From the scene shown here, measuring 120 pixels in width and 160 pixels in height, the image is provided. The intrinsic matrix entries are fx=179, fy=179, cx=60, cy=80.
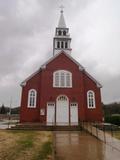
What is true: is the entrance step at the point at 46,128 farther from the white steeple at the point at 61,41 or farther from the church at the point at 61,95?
the white steeple at the point at 61,41

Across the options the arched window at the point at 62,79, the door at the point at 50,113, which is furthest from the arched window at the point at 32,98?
the arched window at the point at 62,79

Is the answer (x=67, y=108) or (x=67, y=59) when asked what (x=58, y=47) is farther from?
(x=67, y=108)

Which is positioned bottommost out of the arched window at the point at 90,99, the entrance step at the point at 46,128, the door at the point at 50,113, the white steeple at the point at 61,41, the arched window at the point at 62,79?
the entrance step at the point at 46,128

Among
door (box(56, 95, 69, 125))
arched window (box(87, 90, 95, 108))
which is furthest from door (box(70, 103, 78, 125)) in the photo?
arched window (box(87, 90, 95, 108))

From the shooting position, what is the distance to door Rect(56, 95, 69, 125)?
2133 cm

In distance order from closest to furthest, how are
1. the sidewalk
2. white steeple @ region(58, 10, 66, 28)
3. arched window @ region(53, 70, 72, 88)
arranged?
the sidewalk, arched window @ region(53, 70, 72, 88), white steeple @ region(58, 10, 66, 28)

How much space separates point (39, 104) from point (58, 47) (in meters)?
10.5

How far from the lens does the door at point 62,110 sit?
21.3m

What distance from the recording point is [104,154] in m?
7.36

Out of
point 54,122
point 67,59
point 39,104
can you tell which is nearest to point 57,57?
point 67,59

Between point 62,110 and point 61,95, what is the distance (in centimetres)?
183

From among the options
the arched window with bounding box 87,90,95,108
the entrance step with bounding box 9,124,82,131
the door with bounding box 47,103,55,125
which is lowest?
the entrance step with bounding box 9,124,82,131

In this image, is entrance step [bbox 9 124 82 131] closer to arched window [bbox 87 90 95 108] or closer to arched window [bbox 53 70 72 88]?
arched window [bbox 87 90 95 108]

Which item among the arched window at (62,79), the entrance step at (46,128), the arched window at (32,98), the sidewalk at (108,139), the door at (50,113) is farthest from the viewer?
the arched window at (62,79)
